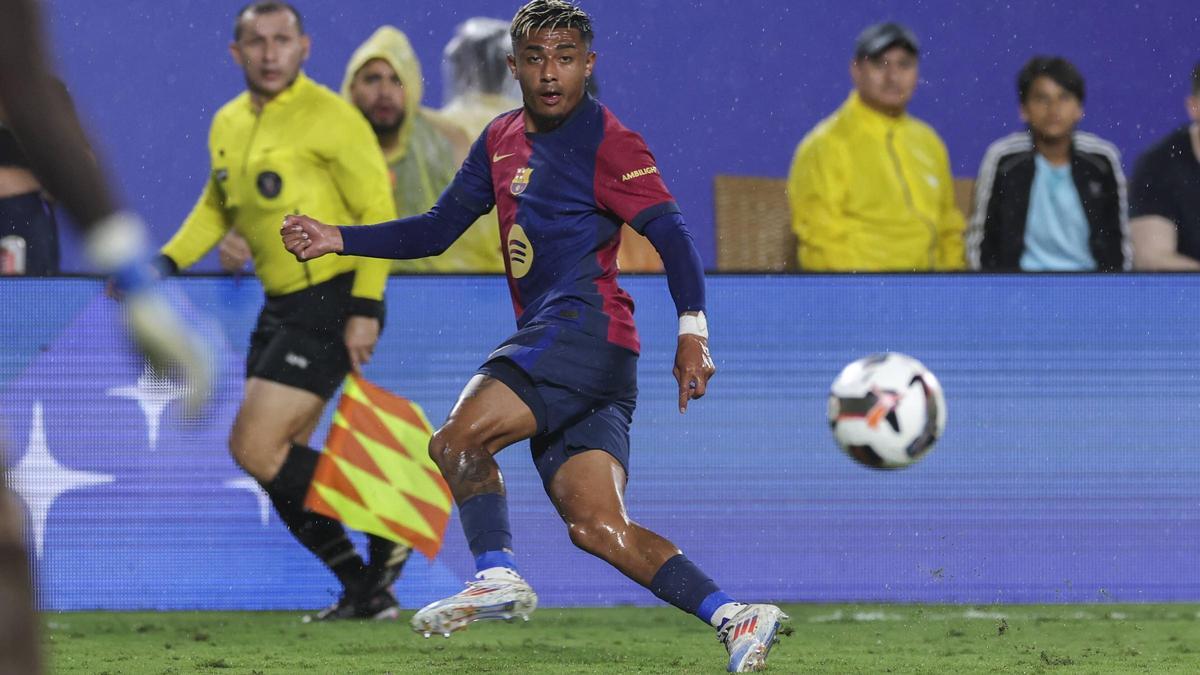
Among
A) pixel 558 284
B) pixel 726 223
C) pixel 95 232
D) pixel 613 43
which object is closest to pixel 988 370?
pixel 726 223

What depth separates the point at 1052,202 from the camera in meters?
7.58

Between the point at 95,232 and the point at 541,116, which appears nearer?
the point at 95,232

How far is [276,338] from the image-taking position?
23.6 feet

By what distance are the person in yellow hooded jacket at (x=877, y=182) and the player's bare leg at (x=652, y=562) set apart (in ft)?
9.40

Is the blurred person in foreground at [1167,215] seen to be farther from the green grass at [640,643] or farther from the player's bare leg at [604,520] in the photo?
the player's bare leg at [604,520]

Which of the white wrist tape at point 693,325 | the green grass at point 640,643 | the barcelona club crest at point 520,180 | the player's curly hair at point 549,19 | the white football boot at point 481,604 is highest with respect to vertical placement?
the player's curly hair at point 549,19

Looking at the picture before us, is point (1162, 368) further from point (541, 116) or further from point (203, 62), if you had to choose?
point (203, 62)

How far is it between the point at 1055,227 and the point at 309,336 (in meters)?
3.21

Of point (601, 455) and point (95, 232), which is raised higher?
point (95, 232)

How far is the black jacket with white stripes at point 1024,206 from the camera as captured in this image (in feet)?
24.8

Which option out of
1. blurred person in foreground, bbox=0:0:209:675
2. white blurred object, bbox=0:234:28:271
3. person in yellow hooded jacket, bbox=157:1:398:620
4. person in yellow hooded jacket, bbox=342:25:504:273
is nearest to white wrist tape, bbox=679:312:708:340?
blurred person in foreground, bbox=0:0:209:675

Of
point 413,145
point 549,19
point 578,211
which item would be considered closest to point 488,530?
point 578,211

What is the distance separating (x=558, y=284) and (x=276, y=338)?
2545mm

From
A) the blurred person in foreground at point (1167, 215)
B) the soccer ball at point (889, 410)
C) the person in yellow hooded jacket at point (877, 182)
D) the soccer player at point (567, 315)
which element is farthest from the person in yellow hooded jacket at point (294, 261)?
the blurred person in foreground at point (1167, 215)
